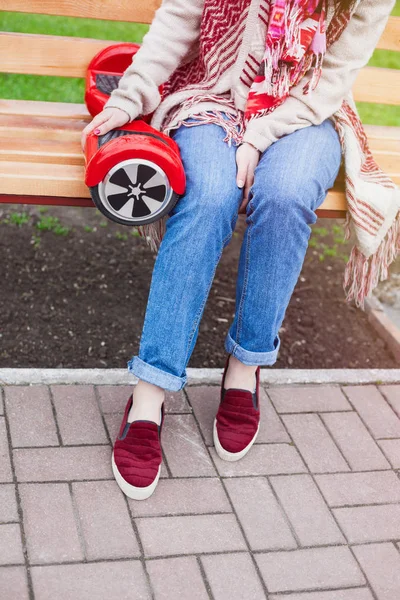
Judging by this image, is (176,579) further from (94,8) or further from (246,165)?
(94,8)

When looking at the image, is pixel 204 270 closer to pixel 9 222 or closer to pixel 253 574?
pixel 253 574

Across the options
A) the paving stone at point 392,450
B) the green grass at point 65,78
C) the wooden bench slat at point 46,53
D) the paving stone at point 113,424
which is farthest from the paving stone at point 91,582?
the green grass at point 65,78

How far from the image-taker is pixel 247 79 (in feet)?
7.92

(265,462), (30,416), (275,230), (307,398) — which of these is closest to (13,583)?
(30,416)

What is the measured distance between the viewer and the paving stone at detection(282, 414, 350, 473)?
2.44m

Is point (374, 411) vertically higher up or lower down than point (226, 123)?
lower down

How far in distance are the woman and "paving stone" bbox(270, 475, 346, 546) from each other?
0.18 meters

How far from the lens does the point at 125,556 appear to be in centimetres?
198

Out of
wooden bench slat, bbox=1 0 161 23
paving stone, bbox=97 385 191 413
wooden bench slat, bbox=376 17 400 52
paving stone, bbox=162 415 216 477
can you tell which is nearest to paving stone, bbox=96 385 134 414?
paving stone, bbox=97 385 191 413

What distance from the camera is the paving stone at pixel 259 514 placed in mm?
2115

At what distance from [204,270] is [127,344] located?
0.84 m

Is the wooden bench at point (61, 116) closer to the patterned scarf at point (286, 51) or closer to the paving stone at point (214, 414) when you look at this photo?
the patterned scarf at point (286, 51)

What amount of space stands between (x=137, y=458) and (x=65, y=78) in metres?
3.14

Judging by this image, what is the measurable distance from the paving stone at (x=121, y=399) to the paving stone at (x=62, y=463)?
0.21 metres
